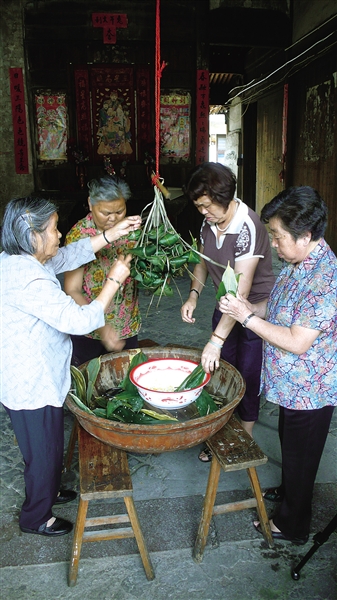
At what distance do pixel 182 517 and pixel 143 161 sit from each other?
23.1 feet

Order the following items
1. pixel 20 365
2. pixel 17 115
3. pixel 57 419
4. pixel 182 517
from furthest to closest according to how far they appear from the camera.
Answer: pixel 17 115 < pixel 182 517 < pixel 57 419 < pixel 20 365

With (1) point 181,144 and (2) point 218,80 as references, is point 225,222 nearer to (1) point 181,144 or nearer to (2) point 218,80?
(1) point 181,144

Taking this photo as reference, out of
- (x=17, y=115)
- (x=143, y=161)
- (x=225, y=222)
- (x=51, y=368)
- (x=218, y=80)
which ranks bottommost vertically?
(x=51, y=368)

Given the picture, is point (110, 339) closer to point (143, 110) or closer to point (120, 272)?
point (120, 272)

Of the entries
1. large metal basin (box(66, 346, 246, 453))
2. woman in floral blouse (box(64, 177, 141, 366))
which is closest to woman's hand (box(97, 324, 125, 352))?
woman in floral blouse (box(64, 177, 141, 366))

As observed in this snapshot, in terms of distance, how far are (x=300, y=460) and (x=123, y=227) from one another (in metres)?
1.34

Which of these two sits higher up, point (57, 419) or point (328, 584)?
point (57, 419)

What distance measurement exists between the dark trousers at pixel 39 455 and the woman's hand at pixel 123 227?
0.89 metres

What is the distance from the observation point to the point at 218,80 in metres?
13.5

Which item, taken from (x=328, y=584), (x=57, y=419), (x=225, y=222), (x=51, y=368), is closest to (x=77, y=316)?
(x=51, y=368)

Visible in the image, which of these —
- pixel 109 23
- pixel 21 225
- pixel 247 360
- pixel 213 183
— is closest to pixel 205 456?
pixel 247 360

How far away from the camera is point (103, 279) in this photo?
2795 mm

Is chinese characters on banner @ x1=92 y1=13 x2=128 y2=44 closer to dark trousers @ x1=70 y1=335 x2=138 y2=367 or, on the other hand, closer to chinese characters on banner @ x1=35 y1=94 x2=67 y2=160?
chinese characters on banner @ x1=35 y1=94 x2=67 y2=160

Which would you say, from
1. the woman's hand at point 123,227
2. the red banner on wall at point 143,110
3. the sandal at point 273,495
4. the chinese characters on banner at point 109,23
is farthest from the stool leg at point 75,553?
the chinese characters on banner at point 109,23
